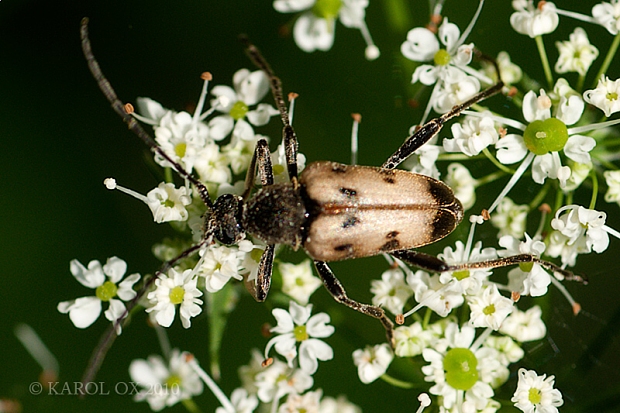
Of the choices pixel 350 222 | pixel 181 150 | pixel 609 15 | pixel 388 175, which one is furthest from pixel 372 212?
pixel 609 15

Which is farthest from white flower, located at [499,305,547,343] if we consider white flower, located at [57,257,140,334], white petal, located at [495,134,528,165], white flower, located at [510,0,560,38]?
white flower, located at [57,257,140,334]

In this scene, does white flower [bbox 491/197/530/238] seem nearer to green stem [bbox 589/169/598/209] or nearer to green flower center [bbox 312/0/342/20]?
green stem [bbox 589/169/598/209]

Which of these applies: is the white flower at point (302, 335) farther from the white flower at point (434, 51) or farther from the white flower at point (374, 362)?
the white flower at point (434, 51)

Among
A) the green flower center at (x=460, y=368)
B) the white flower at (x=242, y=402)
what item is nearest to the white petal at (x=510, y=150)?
the green flower center at (x=460, y=368)

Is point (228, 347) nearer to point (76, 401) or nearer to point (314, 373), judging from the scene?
point (314, 373)

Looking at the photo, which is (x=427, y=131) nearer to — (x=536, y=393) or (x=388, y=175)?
(x=388, y=175)

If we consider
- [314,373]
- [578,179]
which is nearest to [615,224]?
[578,179]

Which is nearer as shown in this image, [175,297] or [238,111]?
[175,297]
